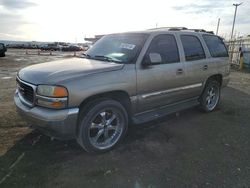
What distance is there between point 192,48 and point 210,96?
1558mm

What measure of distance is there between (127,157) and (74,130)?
0.93 meters

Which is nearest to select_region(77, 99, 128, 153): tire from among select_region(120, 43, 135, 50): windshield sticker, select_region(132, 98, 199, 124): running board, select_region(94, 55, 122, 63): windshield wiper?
select_region(132, 98, 199, 124): running board

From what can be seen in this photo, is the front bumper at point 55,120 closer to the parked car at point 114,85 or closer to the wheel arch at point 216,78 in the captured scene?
the parked car at point 114,85

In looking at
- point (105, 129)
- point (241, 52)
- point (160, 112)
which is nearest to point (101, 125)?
point (105, 129)

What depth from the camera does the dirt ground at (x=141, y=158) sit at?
300cm

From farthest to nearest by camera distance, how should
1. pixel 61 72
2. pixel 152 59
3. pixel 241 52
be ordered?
pixel 241 52, pixel 152 59, pixel 61 72

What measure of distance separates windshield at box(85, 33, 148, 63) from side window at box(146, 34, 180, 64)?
0.66ft

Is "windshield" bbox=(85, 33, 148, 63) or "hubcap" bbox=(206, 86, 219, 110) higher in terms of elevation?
"windshield" bbox=(85, 33, 148, 63)

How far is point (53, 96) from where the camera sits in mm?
3080

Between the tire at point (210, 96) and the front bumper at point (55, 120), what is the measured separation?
3488 mm

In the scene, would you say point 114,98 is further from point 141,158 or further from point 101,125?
point 141,158

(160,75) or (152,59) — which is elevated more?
(152,59)

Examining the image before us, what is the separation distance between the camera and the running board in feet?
13.4

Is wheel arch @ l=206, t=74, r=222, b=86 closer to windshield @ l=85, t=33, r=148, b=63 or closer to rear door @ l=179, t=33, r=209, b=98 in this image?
rear door @ l=179, t=33, r=209, b=98
